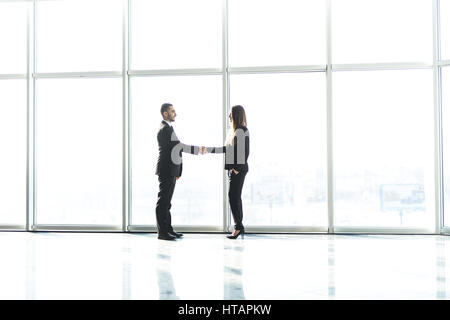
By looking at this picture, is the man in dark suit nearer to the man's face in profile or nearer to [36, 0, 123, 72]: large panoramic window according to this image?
the man's face in profile

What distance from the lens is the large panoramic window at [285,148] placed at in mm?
4930

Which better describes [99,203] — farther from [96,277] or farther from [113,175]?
[96,277]

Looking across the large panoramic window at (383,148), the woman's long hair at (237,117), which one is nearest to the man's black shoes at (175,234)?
the woman's long hair at (237,117)

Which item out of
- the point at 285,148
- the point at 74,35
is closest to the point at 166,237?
the point at 285,148

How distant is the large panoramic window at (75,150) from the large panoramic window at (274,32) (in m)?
1.73

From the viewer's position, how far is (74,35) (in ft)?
17.1

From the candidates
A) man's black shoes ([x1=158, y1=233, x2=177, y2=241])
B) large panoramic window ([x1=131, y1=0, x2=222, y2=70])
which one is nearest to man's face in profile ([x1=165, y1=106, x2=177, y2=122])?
large panoramic window ([x1=131, y1=0, x2=222, y2=70])

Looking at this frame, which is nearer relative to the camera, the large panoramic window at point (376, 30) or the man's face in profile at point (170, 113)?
the man's face in profile at point (170, 113)

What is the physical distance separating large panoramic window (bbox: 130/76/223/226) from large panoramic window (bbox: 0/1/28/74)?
152 centimetres

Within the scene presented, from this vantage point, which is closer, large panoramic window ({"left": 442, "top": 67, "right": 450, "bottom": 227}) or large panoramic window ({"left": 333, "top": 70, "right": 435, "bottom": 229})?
large panoramic window ({"left": 442, "top": 67, "right": 450, "bottom": 227})

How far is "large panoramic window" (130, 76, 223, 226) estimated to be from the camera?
501 centimetres

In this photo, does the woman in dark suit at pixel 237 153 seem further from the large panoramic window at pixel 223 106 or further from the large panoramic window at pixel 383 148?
the large panoramic window at pixel 383 148

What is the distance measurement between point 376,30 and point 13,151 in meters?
4.77
